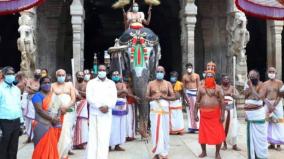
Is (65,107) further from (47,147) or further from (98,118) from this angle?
(47,147)

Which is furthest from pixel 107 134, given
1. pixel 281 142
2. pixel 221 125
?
pixel 281 142

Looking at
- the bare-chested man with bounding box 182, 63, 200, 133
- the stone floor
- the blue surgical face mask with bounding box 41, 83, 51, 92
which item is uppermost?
the blue surgical face mask with bounding box 41, 83, 51, 92

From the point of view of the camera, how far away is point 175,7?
830 inches

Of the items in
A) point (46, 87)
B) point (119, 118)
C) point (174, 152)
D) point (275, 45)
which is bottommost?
point (174, 152)

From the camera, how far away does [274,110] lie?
29.5 feet

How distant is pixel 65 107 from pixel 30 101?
2809 mm

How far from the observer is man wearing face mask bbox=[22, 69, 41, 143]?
32.7ft

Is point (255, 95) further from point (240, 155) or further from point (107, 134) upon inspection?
point (107, 134)

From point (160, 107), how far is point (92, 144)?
139cm

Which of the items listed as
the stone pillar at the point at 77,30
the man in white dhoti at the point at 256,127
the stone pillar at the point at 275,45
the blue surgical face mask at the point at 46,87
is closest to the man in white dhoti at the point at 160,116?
the man in white dhoti at the point at 256,127

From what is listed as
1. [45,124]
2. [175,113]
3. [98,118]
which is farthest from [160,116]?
[175,113]

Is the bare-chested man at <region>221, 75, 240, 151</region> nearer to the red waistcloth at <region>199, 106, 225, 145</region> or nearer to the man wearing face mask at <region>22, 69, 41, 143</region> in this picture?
the red waistcloth at <region>199, 106, 225, 145</region>

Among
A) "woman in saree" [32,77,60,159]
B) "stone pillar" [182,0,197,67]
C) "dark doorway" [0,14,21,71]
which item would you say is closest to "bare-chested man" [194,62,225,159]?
"woman in saree" [32,77,60,159]

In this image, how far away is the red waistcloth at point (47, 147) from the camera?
654 centimetres
